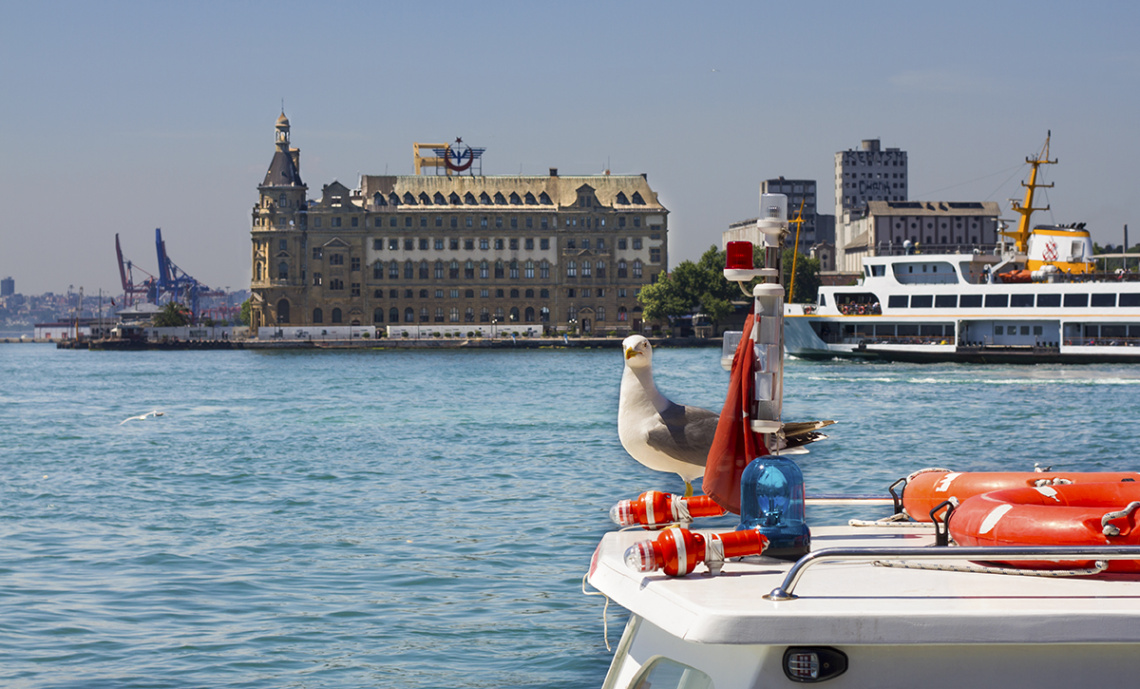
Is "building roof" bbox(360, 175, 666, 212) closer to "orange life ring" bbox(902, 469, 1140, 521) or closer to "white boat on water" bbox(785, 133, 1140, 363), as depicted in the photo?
"white boat on water" bbox(785, 133, 1140, 363)

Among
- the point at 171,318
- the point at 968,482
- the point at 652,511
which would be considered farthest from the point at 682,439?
the point at 171,318

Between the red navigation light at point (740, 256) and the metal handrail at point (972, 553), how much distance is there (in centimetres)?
179

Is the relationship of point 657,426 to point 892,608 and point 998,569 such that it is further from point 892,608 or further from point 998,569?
point 892,608

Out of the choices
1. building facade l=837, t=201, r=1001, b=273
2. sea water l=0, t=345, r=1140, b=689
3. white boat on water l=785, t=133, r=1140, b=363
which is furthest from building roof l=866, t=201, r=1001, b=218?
sea water l=0, t=345, r=1140, b=689

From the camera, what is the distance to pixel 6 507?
21875 mm

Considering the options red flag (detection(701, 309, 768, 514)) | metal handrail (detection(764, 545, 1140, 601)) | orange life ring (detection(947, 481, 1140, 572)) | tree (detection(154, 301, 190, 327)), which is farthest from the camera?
tree (detection(154, 301, 190, 327))

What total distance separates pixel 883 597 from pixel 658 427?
3.96m

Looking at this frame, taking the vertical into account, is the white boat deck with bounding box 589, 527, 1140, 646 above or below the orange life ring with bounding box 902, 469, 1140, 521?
below

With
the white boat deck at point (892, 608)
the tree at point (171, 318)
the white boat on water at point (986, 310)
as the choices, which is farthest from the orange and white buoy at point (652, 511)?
the tree at point (171, 318)

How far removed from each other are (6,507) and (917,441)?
68.2ft

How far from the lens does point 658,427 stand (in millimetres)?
9422

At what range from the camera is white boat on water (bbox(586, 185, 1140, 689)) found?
17.4ft

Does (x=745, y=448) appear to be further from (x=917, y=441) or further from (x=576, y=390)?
(x=576, y=390)

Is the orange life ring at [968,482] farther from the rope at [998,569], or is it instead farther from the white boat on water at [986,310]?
the white boat on water at [986,310]
